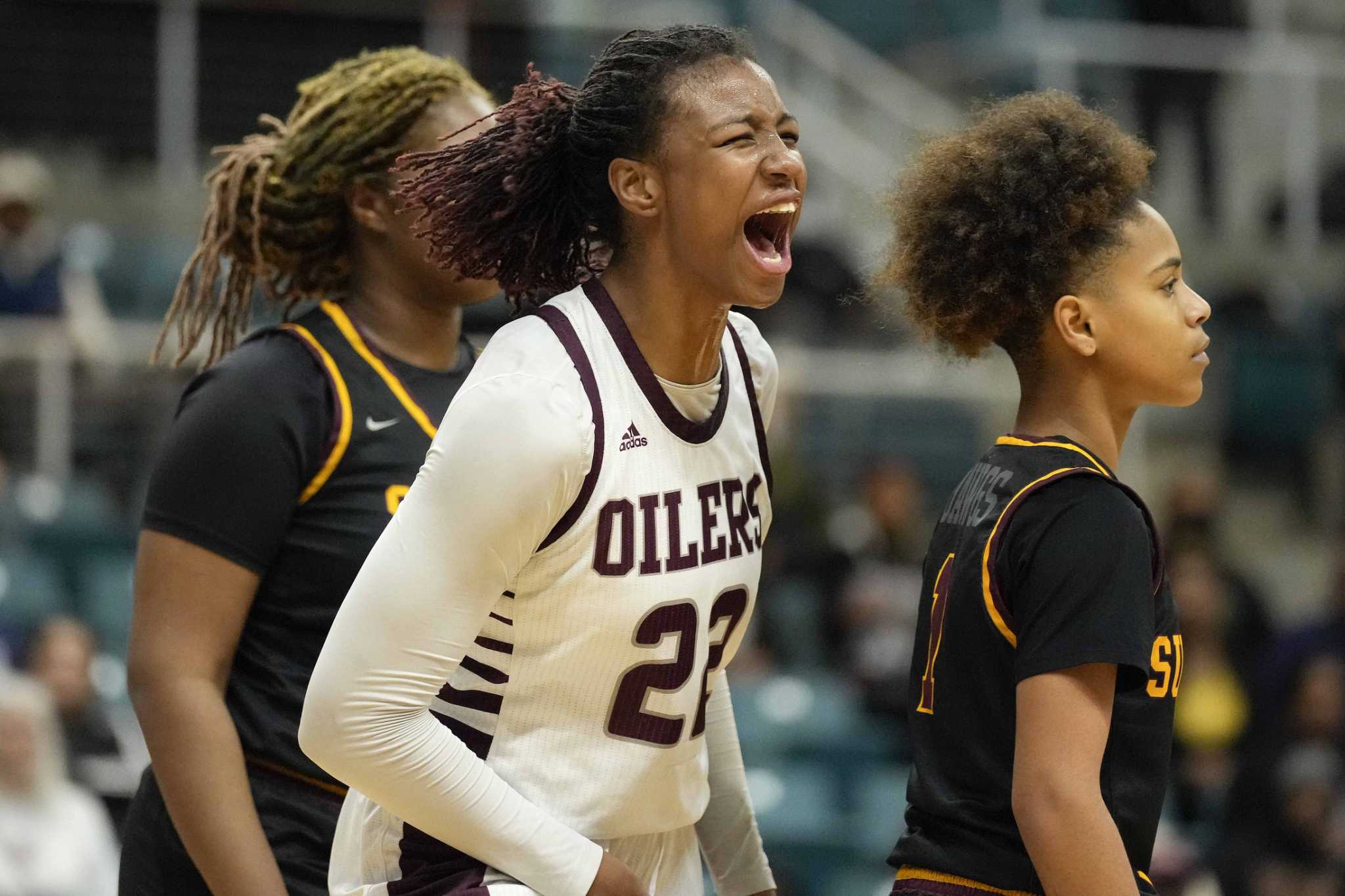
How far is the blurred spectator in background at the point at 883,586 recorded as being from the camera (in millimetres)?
6496

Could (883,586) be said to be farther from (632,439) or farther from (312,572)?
(632,439)

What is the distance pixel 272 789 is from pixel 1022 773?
1039 mm

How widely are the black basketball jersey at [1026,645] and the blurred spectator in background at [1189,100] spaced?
6.54 metres

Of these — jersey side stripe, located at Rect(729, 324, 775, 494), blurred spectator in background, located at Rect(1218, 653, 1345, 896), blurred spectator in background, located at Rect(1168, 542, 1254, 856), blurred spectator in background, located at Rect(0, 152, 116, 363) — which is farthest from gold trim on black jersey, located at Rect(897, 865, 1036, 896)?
blurred spectator in background, located at Rect(0, 152, 116, 363)

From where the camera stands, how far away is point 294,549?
238 cm

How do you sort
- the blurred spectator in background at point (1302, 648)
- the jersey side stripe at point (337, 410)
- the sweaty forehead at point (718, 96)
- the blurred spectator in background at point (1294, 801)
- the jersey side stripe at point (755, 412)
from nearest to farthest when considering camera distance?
the sweaty forehead at point (718, 96) < the jersey side stripe at point (755, 412) < the jersey side stripe at point (337, 410) < the blurred spectator in background at point (1294, 801) < the blurred spectator in background at point (1302, 648)

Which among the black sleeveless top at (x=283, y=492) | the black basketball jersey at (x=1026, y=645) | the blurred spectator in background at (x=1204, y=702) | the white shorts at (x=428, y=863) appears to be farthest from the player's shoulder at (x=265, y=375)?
the blurred spectator in background at (x=1204, y=702)

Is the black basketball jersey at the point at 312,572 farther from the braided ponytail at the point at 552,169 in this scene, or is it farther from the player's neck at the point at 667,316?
the player's neck at the point at 667,316

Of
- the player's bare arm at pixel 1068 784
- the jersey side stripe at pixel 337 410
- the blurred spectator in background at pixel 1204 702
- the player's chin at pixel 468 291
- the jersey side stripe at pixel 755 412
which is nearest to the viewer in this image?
the player's bare arm at pixel 1068 784

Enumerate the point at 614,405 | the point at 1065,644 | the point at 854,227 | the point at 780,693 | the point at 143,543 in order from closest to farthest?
the point at 1065,644
the point at 614,405
the point at 143,543
the point at 780,693
the point at 854,227

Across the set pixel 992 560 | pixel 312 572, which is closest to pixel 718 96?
pixel 992 560

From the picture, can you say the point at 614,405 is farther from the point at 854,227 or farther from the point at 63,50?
the point at 63,50

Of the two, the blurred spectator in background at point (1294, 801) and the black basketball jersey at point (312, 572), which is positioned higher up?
the black basketball jersey at point (312, 572)

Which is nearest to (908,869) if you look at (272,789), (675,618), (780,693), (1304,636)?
(675,618)
